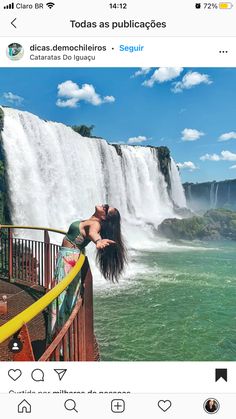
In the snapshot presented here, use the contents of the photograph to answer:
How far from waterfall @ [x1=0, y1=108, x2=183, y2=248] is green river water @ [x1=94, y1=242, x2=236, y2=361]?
3483mm

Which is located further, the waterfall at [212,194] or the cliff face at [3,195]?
the waterfall at [212,194]

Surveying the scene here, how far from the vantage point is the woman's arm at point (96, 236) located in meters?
2.70

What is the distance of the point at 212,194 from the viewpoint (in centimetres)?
3934

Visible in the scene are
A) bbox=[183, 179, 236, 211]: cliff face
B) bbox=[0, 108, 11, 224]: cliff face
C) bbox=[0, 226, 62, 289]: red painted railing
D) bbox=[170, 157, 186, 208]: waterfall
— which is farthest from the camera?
bbox=[183, 179, 236, 211]: cliff face

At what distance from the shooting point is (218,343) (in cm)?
540
